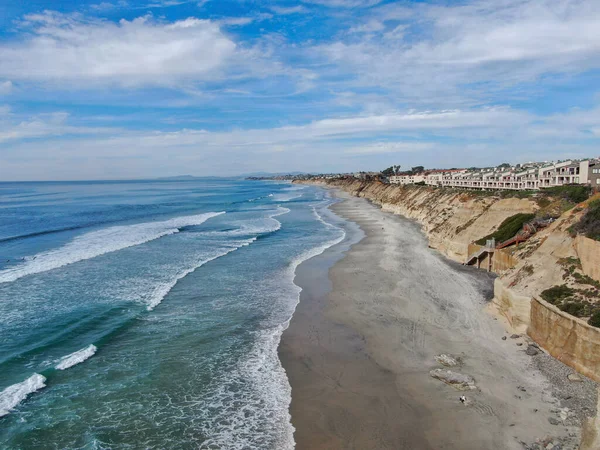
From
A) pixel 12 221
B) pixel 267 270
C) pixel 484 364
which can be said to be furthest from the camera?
pixel 12 221

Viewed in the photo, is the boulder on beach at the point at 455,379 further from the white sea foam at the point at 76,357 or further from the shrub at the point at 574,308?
the white sea foam at the point at 76,357

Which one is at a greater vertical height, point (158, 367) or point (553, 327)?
point (553, 327)

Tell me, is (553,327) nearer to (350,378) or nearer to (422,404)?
(422,404)

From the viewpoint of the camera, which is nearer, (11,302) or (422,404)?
(422,404)

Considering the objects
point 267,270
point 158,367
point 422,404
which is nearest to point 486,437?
point 422,404

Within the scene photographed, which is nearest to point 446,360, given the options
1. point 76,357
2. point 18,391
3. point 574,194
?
point 76,357

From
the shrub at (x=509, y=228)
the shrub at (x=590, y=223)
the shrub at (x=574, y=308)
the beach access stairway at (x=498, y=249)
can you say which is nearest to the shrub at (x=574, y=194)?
the shrub at (x=509, y=228)

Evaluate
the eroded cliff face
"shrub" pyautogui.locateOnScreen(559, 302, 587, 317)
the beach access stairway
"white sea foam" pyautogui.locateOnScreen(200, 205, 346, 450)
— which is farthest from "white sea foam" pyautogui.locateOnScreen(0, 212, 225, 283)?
"shrub" pyautogui.locateOnScreen(559, 302, 587, 317)

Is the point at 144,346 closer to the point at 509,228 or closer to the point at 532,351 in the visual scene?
the point at 532,351
